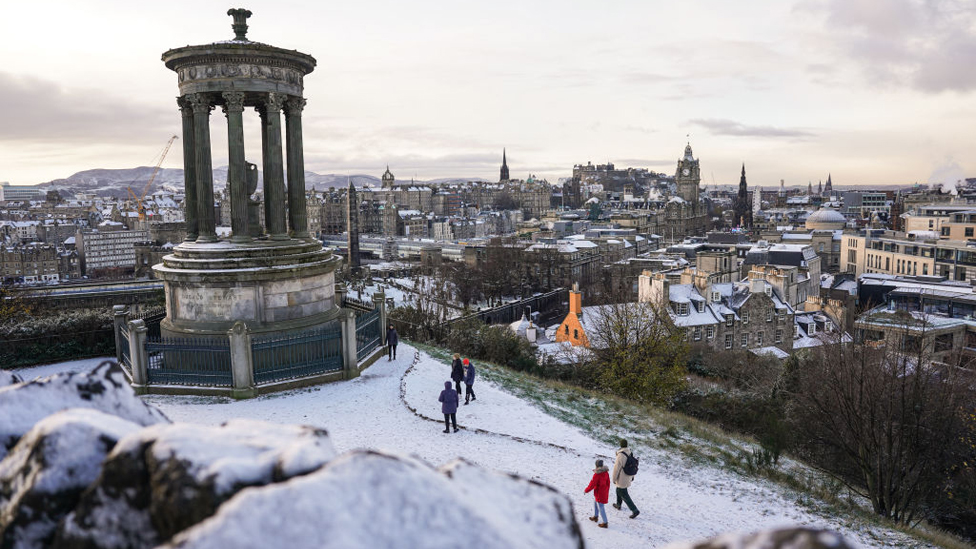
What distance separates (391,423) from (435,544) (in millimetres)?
11093

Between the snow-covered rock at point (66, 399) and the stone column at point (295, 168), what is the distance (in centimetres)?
1454

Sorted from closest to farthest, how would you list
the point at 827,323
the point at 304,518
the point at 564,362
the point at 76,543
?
the point at 304,518, the point at 76,543, the point at 564,362, the point at 827,323

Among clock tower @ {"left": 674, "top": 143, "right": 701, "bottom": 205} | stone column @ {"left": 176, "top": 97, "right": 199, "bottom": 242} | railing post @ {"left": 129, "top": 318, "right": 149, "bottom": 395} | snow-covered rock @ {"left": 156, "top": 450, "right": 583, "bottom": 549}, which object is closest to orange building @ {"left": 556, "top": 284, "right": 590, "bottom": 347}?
stone column @ {"left": 176, "top": 97, "right": 199, "bottom": 242}

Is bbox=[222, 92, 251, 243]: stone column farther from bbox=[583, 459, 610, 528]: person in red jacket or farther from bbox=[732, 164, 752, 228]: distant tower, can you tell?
bbox=[732, 164, 752, 228]: distant tower

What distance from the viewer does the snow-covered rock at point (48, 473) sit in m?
3.01

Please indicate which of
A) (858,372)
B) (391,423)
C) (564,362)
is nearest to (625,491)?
(391,423)

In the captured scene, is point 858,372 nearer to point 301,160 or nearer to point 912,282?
point 301,160

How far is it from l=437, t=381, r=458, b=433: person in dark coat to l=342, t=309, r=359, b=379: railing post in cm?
414

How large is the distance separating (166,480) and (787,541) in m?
2.50

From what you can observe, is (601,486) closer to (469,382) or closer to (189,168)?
(469,382)

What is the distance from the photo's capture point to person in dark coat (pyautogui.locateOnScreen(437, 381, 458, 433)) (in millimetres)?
12598

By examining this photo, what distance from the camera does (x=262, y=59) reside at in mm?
16859

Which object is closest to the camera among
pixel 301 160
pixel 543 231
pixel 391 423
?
pixel 391 423

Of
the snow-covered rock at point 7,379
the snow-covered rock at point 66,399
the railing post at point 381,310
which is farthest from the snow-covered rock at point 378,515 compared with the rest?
the railing post at point 381,310
